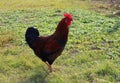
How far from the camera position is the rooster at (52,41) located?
6.86m

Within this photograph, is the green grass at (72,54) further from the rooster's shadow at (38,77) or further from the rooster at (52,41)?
the rooster at (52,41)

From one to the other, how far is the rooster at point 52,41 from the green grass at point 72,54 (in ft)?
1.53

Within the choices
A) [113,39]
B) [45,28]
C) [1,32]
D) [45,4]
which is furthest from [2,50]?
[45,4]

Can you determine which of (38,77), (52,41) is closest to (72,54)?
(52,41)

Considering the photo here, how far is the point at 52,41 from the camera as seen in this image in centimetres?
693

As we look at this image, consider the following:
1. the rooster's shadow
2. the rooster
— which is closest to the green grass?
the rooster's shadow

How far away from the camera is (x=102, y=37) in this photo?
32.4ft

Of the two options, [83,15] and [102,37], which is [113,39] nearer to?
[102,37]

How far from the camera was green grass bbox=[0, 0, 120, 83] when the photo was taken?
22.8 ft

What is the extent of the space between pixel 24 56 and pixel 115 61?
2344mm

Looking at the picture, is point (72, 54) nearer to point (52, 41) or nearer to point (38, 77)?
point (52, 41)

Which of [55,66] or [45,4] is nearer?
[55,66]

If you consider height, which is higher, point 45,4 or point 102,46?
point 102,46

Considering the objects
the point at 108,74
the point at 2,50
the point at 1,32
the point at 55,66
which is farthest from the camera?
the point at 1,32
